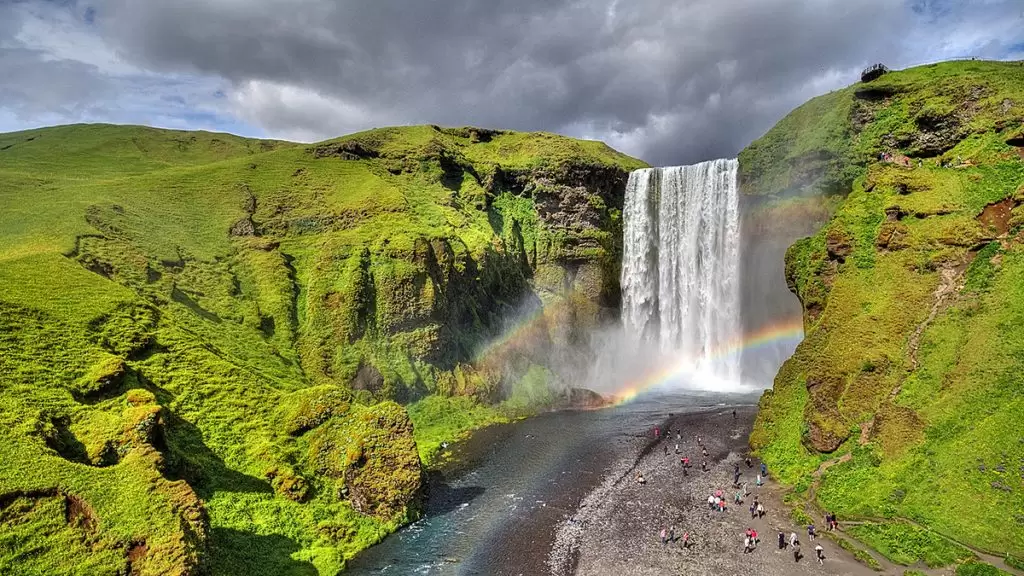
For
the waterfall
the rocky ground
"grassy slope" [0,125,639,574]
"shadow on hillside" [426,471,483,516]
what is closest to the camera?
"grassy slope" [0,125,639,574]

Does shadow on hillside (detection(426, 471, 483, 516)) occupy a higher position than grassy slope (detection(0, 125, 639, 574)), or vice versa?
grassy slope (detection(0, 125, 639, 574))

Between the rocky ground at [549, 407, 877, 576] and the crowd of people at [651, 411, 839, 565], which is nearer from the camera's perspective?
the rocky ground at [549, 407, 877, 576]

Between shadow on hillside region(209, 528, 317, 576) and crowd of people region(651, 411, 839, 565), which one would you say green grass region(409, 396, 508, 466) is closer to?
crowd of people region(651, 411, 839, 565)

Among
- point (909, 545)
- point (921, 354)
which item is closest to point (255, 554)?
point (909, 545)

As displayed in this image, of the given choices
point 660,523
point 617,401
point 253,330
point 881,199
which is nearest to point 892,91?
point 881,199

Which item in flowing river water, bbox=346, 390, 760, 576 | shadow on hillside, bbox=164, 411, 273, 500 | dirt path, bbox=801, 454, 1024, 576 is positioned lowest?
flowing river water, bbox=346, 390, 760, 576

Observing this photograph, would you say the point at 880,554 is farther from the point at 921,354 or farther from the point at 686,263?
the point at 686,263

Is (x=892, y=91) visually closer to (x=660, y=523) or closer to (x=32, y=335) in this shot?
(x=660, y=523)

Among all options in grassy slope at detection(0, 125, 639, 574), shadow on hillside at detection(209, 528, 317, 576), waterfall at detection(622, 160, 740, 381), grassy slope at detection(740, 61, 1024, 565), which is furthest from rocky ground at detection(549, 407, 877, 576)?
waterfall at detection(622, 160, 740, 381)
